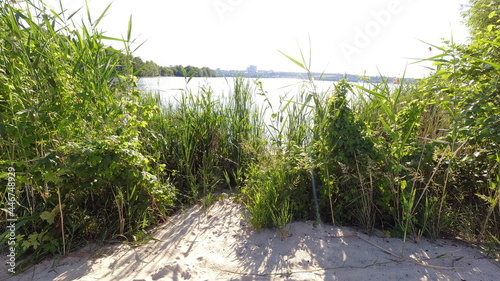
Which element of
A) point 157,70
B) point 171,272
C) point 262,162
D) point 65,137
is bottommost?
point 171,272

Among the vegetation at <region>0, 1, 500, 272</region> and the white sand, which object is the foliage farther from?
the white sand

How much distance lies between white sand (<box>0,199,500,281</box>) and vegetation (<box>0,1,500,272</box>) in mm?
140

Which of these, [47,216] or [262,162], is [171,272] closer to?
[47,216]


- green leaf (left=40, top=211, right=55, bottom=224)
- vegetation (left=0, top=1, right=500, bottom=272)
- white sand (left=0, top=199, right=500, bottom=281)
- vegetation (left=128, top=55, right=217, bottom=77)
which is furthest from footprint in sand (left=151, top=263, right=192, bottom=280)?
vegetation (left=128, top=55, right=217, bottom=77)

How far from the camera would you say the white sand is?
1824mm

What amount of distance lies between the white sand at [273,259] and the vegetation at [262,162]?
140 millimetres

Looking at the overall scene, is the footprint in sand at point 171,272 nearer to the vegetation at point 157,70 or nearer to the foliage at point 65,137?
the foliage at point 65,137

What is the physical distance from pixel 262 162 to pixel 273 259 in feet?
3.18

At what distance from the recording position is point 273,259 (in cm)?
199

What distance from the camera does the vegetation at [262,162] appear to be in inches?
73.2

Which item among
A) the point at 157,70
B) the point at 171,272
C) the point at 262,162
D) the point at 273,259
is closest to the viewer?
the point at 171,272

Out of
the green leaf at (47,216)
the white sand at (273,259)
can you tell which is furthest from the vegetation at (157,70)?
the white sand at (273,259)

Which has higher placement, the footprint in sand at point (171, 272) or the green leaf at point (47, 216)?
the green leaf at point (47, 216)

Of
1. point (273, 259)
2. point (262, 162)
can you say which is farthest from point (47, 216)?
point (262, 162)
